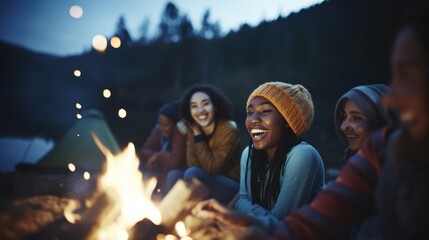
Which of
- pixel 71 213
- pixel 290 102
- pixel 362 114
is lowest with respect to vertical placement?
pixel 71 213

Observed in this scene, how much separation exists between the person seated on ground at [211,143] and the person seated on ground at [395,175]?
2.85 metres

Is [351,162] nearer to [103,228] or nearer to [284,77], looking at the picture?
[103,228]

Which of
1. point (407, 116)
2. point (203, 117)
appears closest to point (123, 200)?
point (407, 116)

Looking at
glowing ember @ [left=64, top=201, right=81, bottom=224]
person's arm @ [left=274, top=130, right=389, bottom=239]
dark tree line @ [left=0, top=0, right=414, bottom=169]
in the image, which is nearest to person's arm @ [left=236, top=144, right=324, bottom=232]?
person's arm @ [left=274, top=130, right=389, bottom=239]

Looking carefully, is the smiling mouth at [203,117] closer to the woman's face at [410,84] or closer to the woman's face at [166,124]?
the woman's face at [166,124]

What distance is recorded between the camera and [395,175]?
57.0 inches

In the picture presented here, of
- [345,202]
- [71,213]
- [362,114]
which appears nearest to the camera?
[345,202]

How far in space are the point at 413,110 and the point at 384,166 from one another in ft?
1.40

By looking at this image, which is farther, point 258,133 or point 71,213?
point 258,133

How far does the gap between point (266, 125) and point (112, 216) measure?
6.05 ft

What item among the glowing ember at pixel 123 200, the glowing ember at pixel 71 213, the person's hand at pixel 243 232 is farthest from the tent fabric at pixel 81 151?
the person's hand at pixel 243 232

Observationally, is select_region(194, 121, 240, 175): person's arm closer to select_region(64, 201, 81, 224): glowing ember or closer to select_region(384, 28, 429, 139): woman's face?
select_region(64, 201, 81, 224): glowing ember

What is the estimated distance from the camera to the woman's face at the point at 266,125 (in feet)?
10.8

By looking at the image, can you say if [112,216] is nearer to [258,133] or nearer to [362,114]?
[258,133]
